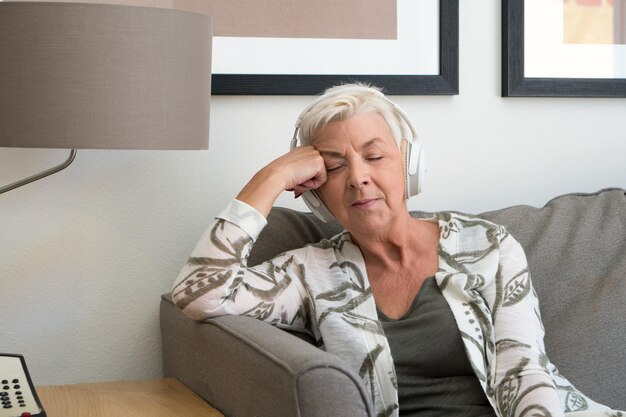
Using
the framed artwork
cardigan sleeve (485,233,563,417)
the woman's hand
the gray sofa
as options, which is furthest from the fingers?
the framed artwork

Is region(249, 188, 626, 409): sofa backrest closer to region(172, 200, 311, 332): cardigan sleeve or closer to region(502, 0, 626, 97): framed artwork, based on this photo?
region(172, 200, 311, 332): cardigan sleeve

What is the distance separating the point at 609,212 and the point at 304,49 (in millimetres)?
786

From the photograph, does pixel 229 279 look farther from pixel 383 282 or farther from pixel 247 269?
pixel 383 282

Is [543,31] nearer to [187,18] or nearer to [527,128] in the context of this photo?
[527,128]

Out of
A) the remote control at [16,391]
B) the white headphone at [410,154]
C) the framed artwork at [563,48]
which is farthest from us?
the framed artwork at [563,48]

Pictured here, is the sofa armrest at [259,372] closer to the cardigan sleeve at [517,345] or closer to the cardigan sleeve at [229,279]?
the cardigan sleeve at [229,279]

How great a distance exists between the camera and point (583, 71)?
2494 millimetres

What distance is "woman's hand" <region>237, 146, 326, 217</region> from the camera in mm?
1853

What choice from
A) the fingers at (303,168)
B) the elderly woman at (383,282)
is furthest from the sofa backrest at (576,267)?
the fingers at (303,168)

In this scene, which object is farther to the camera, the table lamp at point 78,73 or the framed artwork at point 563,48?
the framed artwork at point 563,48

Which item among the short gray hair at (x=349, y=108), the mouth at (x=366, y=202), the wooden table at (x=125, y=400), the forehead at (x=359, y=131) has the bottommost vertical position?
the wooden table at (x=125, y=400)

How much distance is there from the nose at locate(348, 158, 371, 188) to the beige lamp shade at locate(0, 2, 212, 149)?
0.39 metres

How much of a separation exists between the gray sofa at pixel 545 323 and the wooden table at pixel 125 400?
30mm

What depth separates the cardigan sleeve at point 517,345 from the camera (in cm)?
170
